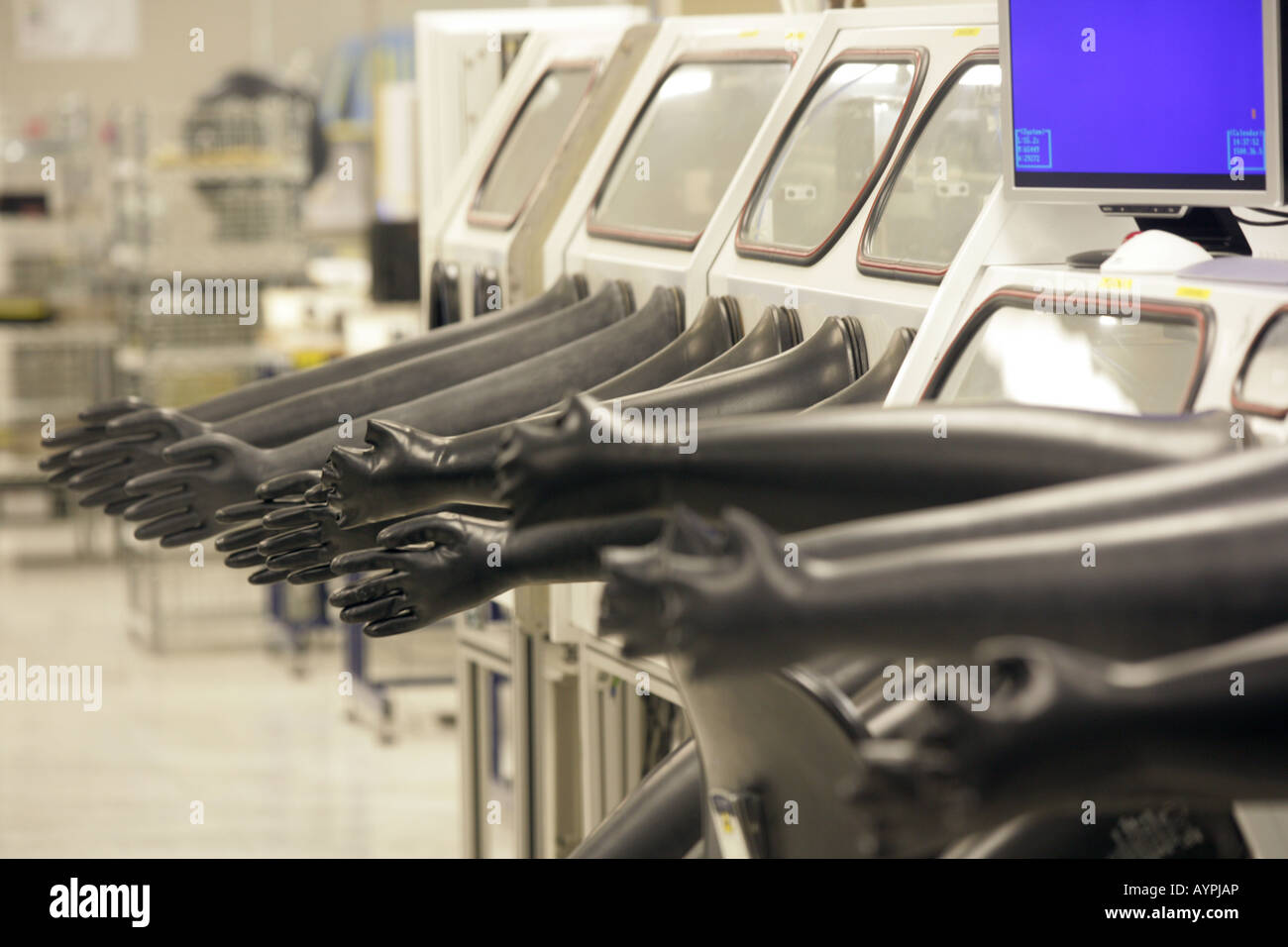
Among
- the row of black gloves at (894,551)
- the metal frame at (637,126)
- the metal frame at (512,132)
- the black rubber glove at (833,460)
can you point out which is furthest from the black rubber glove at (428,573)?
the metal frame at (512,132)

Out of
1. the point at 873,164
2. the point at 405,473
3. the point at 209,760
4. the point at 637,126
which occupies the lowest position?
the point at 209,760

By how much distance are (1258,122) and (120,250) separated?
6.42m

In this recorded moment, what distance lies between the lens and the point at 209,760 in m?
5.56

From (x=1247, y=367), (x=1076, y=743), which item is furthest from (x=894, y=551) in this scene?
(x=1247, y=367)

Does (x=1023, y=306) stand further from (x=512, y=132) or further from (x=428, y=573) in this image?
(x=512, y=132)

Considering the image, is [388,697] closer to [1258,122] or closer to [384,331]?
[384,331]

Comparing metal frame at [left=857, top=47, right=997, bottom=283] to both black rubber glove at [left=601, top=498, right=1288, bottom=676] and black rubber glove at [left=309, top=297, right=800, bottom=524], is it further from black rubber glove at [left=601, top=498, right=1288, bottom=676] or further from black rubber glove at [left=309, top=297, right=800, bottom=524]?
black rubber glove at [left=601, top=498, right=1288, bottom=676]

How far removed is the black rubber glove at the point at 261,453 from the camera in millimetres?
2346

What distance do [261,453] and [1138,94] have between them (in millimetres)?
1288

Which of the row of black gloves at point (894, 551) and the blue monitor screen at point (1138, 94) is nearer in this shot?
the row of black gloves at point (894, 551)

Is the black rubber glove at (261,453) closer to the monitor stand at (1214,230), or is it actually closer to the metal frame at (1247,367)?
the monitor stand at (1214,230)

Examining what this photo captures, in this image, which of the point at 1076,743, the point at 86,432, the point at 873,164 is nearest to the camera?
the point at 1076,743
